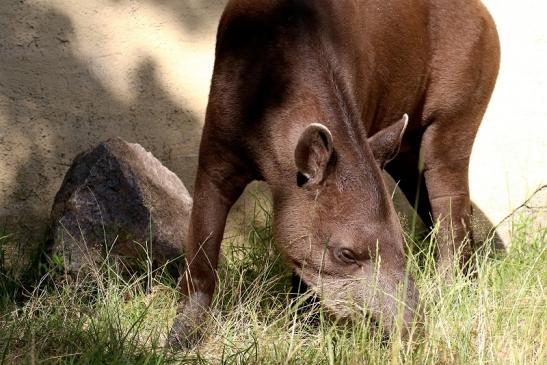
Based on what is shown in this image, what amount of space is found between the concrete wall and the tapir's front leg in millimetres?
1334

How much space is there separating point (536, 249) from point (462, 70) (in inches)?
44.3

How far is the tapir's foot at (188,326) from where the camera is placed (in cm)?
455

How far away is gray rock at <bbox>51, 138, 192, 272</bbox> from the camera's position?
534 centimetres

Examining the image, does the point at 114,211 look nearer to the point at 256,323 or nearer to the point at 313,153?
the point at 256,323

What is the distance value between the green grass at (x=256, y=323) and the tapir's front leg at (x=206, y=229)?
111 mm

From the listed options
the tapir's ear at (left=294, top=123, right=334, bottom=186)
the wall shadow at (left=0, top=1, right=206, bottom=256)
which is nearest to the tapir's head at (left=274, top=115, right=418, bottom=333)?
the tapir's ear at (left=294, top=123, right=334, bottom=186)

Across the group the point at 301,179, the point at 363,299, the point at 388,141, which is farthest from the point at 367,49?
the point at 363,299

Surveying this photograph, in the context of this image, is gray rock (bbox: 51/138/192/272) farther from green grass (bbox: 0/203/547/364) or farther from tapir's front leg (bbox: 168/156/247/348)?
tapir's front leg (bbox: 168/156/247/348)

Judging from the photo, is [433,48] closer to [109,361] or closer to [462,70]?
[462,70]

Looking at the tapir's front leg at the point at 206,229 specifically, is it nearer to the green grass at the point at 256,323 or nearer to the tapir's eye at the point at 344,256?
the green grass at the point at 256,323

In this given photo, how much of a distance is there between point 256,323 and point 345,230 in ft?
1.96

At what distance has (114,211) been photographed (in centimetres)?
544

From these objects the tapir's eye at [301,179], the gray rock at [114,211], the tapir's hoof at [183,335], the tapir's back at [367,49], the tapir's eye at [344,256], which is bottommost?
the tapir's hoof at [183,335]

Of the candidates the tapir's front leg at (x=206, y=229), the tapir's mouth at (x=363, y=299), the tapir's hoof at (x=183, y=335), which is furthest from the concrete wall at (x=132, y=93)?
the tapir's mouth at (x=363, y=299)
